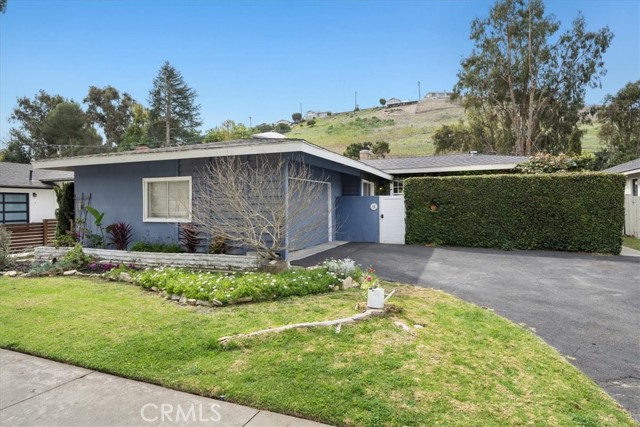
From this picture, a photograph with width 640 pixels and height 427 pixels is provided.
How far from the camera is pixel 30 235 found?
15555 mm

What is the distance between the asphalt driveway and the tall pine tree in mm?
36593

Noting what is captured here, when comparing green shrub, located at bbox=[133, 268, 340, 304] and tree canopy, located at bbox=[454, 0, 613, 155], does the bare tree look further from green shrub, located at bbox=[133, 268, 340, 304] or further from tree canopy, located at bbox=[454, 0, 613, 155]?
tree canopy, located at bbox=[454, 0, 613, 155]

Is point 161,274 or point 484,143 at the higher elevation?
point 484,143

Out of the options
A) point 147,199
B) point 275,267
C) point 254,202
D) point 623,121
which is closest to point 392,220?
point 254,202

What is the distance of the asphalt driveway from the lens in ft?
13.6

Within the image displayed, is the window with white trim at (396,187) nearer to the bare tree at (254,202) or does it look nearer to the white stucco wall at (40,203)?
the bare tree at (254,202)

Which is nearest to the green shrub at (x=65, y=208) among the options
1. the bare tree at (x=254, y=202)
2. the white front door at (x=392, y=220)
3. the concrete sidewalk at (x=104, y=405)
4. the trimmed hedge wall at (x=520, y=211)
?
the bare tree at (x=254, y=202)

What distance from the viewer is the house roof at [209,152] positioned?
8383mm

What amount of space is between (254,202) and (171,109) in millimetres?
39330

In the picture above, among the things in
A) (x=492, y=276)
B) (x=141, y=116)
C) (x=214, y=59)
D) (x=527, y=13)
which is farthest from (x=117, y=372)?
(x=141, y=116)

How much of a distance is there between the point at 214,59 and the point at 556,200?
76.5 ft

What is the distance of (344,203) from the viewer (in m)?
14.6

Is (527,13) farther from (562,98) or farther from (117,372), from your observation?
(117,372)

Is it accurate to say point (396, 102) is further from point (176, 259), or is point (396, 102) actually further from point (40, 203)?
point (176, 259)
